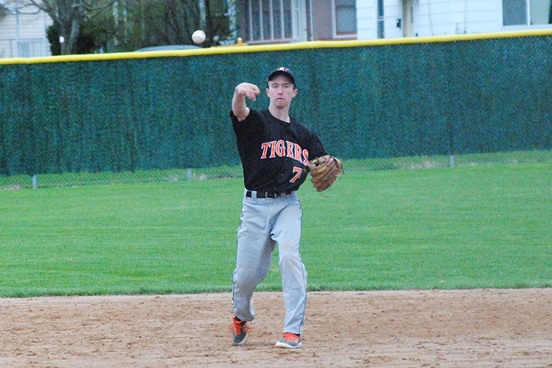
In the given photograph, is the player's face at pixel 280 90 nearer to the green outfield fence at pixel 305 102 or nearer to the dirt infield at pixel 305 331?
the dirt infield at pixel 305 331

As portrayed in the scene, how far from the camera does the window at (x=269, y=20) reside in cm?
3616

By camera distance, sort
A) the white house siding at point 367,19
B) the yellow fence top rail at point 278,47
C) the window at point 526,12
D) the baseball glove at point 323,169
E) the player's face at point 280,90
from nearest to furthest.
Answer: the player's face at point 280,90
the baseball glove at point 323,169
the yellow fence top rail at point 278,47
the window at point 526,12
the white house siding at point 367,19

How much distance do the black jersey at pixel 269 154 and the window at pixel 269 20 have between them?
1164 inches

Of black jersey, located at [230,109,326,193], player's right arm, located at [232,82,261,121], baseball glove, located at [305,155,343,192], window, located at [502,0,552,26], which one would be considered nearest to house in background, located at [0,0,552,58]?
window, located at [502,0,552,26]

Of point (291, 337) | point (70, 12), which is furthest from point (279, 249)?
point (70, 12)

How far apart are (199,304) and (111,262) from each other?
2.74 m

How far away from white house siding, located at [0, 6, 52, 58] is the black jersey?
38652mm

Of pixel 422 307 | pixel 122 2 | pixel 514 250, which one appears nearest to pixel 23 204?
pixel 514 250

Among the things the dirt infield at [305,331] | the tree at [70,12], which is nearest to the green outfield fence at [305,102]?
the dirt infield at [305,331]

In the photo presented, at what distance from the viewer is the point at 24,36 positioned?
4472cm

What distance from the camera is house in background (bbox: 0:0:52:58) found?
145ft

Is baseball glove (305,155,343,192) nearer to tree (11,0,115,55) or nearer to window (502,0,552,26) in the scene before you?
window (502,0,552,26)

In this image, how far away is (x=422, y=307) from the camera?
840cm

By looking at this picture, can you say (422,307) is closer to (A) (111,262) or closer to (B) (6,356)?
(B) (6,356)
